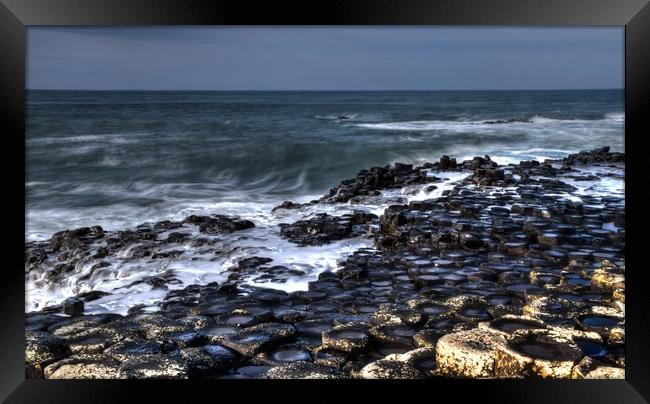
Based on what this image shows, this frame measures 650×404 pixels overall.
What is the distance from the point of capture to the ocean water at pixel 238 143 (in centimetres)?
1171

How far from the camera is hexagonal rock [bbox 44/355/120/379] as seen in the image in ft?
9.55

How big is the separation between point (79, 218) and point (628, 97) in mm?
9008

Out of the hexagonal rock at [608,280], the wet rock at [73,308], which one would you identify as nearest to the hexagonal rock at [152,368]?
the wet rock at [73,308]

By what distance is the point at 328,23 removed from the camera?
8.68ft

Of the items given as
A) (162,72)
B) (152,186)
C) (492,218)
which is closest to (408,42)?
(162,72)

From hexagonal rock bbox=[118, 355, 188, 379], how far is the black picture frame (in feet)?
0.86

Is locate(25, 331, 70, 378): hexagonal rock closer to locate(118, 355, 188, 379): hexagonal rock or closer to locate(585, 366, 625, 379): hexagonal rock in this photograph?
locate(118, 355, 188, 379): hexagonal rock

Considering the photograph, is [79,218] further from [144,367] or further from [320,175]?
[144,367]

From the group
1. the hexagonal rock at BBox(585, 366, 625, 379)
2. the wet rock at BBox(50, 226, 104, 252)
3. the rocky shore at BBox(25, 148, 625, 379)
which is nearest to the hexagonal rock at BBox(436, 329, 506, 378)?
the rocky shore at BBox(25, 148, 625, 379)

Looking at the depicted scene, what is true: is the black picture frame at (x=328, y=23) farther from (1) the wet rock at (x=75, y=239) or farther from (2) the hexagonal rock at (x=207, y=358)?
(1) the wet rock at (x=75, y=239)

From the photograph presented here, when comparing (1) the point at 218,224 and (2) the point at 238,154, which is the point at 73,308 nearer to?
(1) the point at 218,224

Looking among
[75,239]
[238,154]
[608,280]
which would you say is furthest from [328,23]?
A: [238,154]

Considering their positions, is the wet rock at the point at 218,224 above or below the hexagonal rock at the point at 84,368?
above

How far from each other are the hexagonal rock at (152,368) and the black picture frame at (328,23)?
263 millimetres
